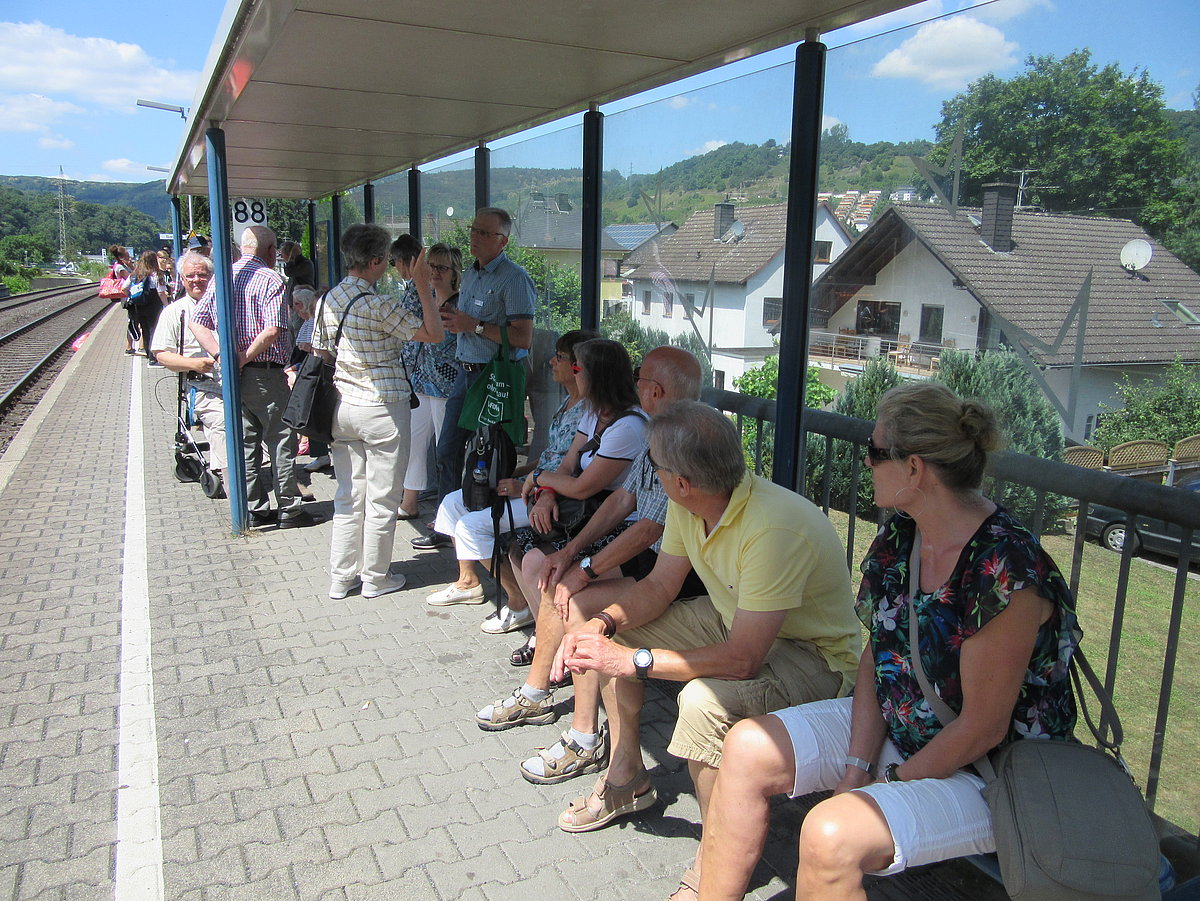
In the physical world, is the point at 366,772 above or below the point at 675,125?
below

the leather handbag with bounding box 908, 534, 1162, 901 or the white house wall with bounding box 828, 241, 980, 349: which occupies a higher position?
the white house wall with bounding box 828, 241, 980, 349

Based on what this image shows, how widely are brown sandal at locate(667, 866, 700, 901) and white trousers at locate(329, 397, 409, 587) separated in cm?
273

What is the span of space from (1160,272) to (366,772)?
9.88ft

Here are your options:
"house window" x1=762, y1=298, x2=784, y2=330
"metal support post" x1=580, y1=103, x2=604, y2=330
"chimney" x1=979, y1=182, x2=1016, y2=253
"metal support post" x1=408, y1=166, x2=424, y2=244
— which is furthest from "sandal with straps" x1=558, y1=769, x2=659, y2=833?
"metal support post" x1=408, y1=166, x2=424, y2=244

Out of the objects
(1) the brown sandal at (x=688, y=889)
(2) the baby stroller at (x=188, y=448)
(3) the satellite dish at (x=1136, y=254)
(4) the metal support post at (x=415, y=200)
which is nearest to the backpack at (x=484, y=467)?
(1) the brown sandal at (x=688, y=889)

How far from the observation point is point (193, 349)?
6.05 m

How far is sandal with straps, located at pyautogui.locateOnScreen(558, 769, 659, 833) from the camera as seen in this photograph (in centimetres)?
284

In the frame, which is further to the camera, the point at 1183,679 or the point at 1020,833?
the point at 1183,679

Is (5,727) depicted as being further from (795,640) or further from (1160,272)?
(1160,272)

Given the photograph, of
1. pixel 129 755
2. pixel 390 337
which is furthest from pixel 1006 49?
pixel 129 755

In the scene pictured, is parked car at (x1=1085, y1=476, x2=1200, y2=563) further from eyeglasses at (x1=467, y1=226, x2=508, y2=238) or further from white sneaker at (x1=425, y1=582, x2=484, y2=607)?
eyeglasses at (x1=467, y1=226, x2=508, y2=238)

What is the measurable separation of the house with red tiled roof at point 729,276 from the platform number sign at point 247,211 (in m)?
9.71

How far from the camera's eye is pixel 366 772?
124 inches

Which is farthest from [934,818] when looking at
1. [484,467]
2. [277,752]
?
[484,467]
